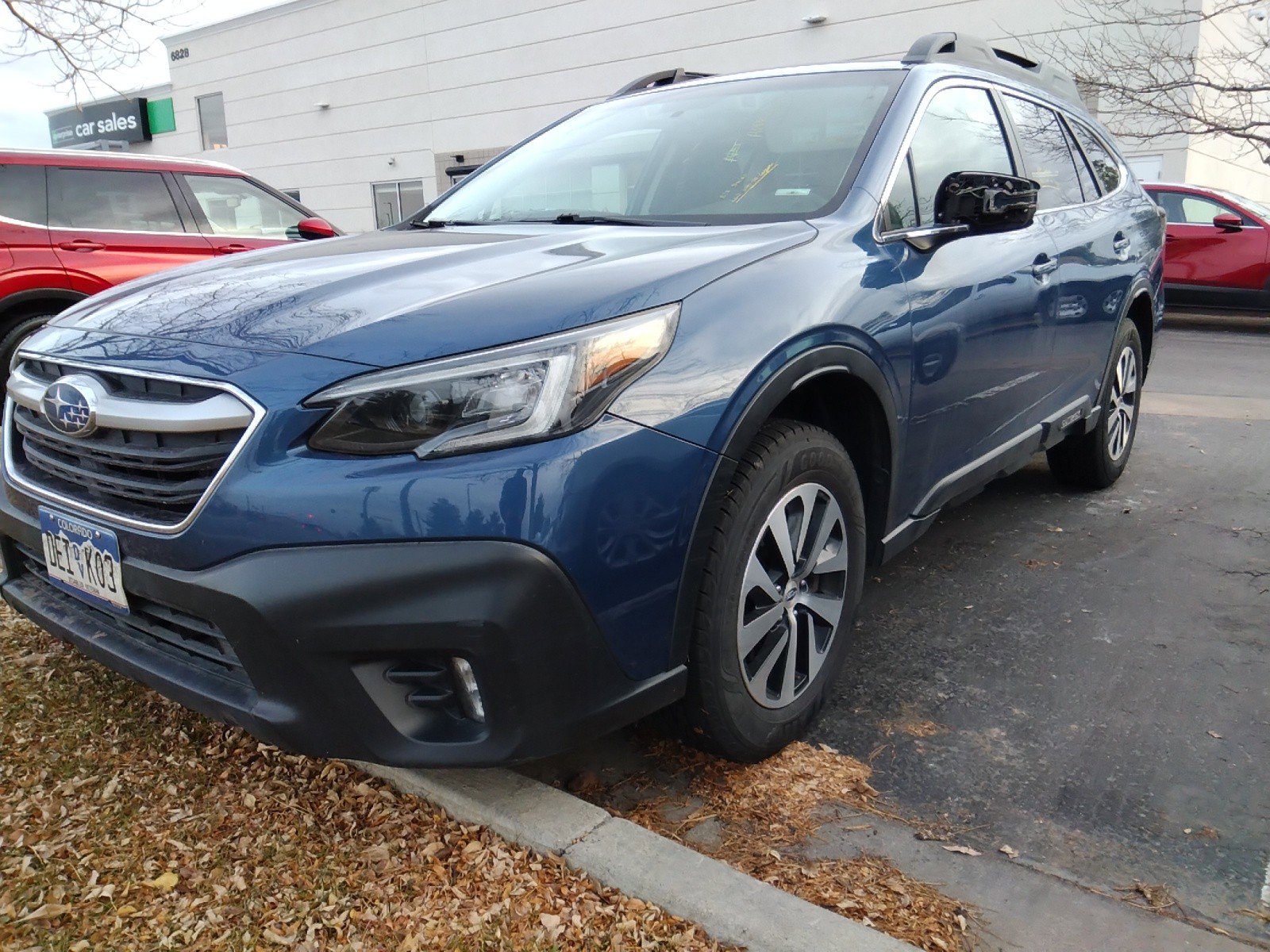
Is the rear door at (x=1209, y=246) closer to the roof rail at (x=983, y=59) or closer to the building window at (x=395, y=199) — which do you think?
the roof rail at (x=983, y=59)

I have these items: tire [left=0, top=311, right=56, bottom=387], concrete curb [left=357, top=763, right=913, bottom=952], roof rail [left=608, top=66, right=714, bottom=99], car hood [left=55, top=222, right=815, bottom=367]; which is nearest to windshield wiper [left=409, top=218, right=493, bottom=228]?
car hood [left=55, top=222, right=815, bottom=367]

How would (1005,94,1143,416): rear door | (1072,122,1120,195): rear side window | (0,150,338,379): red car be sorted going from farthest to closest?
1. (0,150,338,379): red car
2. (1072,122,1120,195): rear side window
3. (1005,94,1143,416): rear door

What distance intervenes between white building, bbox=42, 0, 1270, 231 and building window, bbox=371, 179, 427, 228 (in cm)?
5

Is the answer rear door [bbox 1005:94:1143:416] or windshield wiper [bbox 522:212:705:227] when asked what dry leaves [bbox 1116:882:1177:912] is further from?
rear door [bbox 1005:94:1143:416]

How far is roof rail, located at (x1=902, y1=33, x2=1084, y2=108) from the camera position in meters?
3.39

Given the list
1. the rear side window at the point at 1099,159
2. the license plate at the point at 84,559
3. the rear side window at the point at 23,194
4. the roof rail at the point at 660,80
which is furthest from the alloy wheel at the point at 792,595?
the rear side window at the point at 23,194

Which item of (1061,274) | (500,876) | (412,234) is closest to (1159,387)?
(1061,274)

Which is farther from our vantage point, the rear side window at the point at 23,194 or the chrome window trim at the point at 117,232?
the chrome window trim at the point at 117,232

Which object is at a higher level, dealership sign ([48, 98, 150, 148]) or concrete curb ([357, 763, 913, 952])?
dealership sign ([48, 98, 150, 148])

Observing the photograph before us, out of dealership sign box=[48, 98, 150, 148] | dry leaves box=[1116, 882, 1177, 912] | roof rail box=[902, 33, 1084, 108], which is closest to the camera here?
dry leaves box=[1116, 882, 1177, 912]

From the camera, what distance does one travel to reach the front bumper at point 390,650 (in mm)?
1771

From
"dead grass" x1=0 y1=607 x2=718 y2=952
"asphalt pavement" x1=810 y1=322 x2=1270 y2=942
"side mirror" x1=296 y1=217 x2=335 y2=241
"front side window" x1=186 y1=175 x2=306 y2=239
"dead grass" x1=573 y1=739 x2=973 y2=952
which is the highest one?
"front side window" x1=186 y1=175 x2=306 y2=239

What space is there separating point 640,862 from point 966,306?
1859 millimetres

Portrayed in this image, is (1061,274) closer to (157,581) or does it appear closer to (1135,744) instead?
(1135,744)
